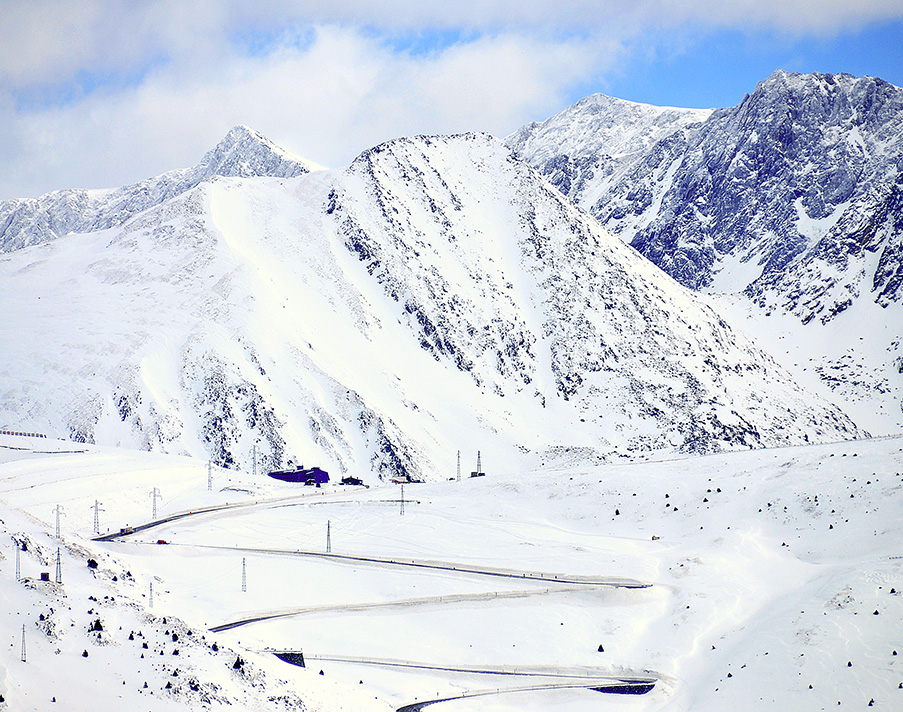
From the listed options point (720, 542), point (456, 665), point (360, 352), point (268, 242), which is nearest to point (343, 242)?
point (268, 242)

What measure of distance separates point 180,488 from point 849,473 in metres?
71.8

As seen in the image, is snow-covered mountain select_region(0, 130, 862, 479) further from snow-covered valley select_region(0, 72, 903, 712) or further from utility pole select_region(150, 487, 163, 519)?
utility pole select_region(150, 487, 163, 519)

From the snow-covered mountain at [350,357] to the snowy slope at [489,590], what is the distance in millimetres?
41256

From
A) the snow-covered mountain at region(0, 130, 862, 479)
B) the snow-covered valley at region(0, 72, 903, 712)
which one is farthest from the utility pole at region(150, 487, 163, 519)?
the snow-covered mountain at region(0, 130, 862, 479)

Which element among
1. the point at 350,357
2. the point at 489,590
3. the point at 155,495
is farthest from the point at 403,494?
the point at 350,357

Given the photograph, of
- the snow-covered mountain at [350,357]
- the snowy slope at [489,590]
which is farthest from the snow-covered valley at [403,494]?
the snow-covered mountain at [350,357]

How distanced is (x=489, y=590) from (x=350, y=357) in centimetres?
10577

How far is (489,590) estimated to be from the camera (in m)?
61.0

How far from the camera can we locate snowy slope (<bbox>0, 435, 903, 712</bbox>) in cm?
3931

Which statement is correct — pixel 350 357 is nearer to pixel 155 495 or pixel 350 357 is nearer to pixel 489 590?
pixel 155 495

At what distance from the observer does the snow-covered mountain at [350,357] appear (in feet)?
449

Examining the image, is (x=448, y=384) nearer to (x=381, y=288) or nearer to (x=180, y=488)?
(x=381, y=288)

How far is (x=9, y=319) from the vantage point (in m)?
156

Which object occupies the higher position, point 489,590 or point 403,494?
point 403,494
